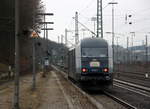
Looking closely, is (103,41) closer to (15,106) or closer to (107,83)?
(107,83)

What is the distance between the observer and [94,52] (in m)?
19.5

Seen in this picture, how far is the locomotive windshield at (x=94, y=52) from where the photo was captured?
1933 cm

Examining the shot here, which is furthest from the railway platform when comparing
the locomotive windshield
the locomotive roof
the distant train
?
the locomotive roof

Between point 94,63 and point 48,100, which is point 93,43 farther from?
point 48,100

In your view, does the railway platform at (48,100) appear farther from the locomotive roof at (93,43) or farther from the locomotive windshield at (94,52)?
the locomotive roof at (93,43)

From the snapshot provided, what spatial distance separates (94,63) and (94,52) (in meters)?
0.89

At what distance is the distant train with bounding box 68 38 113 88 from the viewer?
18.6 metres

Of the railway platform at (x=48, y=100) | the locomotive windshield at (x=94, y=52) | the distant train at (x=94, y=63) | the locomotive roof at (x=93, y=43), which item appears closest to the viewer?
the railway platform at (x=48, y=100)

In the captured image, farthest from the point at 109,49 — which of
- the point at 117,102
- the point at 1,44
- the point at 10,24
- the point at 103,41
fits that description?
the point at 1,44

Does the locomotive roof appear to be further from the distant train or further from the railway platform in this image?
the railway platform

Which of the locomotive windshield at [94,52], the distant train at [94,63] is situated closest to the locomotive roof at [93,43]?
the distant train at [94,63]

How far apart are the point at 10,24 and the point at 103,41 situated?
76.0 ft

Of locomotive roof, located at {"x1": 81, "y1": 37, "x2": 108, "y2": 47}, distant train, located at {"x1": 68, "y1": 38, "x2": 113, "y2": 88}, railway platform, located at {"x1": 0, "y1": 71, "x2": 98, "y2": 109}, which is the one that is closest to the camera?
railway platform, located at {"x1": 0, "y1": 71, "x2": 98, "y2": 109}

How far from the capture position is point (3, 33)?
4234 centimetres
